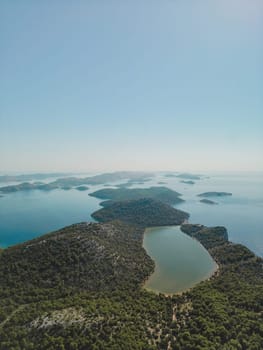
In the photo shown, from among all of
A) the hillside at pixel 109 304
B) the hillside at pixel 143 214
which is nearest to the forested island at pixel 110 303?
the hillside at pixel 109 304

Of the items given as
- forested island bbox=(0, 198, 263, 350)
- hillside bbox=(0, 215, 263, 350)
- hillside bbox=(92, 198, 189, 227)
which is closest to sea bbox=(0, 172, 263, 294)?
forested island bbox=(0, 198, 263, 350)

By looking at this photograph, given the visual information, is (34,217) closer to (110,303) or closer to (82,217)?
(82,217)

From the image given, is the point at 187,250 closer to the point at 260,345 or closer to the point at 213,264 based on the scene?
the point at 213,264

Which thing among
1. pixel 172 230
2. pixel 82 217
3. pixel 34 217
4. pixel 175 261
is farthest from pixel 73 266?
pixel 34 217

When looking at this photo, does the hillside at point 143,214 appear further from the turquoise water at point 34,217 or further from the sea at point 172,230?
the turquoise water at point 34,217

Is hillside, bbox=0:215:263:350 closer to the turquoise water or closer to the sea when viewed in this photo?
the sea

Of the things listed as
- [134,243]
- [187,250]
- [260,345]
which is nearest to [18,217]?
[134,243]
